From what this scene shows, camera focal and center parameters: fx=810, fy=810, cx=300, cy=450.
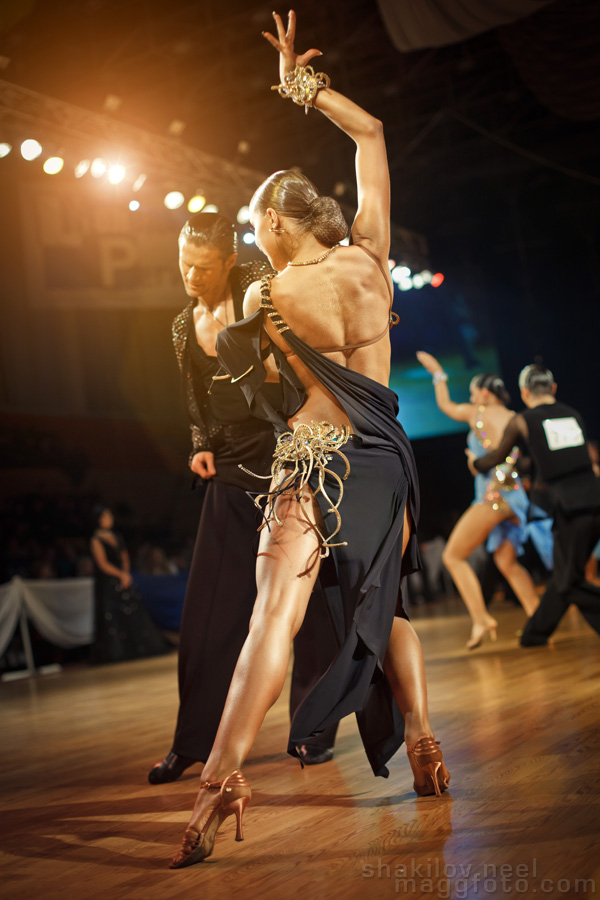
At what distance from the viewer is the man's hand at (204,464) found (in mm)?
2795

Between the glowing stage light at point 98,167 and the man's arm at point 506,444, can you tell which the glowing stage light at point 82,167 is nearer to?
the glowing stage light at point 98,167

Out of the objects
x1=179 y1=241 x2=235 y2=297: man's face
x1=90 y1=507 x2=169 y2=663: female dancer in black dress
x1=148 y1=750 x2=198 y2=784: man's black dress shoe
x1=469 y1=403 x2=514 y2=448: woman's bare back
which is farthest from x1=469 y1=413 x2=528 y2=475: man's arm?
x1=90 y1=507 x2=169 y2=663: female dancer in black dress

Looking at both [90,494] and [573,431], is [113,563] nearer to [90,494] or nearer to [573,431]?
[90,494]

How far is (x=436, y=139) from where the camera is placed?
38.4 ft

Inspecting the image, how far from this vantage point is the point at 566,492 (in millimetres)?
4723

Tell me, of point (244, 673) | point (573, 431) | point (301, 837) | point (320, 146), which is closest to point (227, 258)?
point (244, 673)

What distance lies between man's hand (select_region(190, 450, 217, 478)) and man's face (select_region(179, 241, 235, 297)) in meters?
0.55

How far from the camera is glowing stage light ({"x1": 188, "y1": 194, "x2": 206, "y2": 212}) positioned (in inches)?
338

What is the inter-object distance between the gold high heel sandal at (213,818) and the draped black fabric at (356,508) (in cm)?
19

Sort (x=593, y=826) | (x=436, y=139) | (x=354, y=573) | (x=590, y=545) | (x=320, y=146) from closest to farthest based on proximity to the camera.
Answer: (x=593, y=826), (x=354, y=573), (x=590, y=545), (x=320, y=146), (x=436, y=139)

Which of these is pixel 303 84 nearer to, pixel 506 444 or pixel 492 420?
pixel 506 444

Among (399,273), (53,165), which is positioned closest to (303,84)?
(53,165)

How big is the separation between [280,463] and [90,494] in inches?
409

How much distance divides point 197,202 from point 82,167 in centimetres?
148
